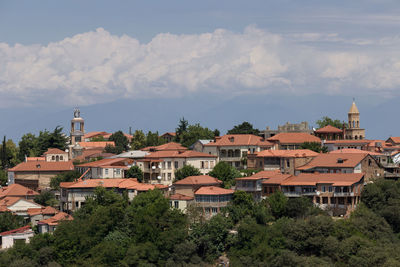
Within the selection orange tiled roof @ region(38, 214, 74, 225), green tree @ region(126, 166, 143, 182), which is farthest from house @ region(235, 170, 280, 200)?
orange tiled roof @ region(38, 214, 74, 225)

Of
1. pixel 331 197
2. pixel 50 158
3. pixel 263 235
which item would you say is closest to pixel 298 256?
pixel 263 235

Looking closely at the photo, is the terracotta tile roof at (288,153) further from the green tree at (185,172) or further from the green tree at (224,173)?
the green tree at (185,172)

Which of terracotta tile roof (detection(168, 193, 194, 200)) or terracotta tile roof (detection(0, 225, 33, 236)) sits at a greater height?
terracotta tile roof (detection(168, 193, 194, 200))

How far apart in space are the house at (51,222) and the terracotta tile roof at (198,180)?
11.9 m

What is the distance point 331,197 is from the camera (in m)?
75.9

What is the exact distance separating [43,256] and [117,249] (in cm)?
691

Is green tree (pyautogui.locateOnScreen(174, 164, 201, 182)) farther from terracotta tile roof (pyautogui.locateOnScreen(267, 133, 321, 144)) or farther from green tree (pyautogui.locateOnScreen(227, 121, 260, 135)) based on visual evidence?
green tree (pyautogui.locateOnScreen(227, 121, 260, 135))

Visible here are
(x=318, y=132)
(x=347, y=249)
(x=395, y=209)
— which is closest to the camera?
(x=347, y=249)

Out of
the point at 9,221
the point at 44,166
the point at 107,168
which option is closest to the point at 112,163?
the point at 107,168

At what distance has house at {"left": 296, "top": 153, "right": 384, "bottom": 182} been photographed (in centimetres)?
8000

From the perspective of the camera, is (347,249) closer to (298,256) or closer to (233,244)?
(298,256)

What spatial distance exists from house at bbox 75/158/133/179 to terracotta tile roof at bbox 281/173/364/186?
20.0 metres

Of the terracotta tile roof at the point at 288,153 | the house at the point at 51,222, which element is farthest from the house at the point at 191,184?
the house at the point at 51,222

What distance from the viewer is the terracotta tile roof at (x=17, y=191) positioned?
8812 cm
